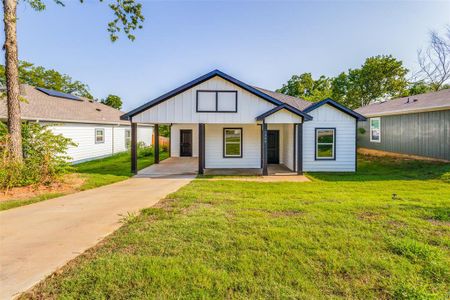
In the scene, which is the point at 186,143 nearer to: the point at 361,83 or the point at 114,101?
the point at 361,83

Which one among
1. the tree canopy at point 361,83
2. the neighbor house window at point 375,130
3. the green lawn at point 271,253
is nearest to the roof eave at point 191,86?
the green lawn at point 271,253

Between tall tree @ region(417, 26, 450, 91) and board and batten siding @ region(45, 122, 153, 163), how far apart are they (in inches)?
1344

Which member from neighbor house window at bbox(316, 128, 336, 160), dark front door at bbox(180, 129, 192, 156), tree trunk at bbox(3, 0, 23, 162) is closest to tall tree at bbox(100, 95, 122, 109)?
dark front door at bbox(180, 129, 192, 156)

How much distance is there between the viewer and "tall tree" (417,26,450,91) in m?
27.4

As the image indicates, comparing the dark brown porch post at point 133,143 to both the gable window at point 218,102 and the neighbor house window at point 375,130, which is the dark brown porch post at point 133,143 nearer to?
the gable window at point 218,102

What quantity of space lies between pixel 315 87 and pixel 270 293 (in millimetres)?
44998

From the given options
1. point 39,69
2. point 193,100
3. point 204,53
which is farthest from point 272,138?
point 39,69

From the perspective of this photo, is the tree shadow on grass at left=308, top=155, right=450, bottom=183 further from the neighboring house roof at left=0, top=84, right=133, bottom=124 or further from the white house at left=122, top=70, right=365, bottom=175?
the neighboring house roof at left=0, top=84, right=133, bottom=124

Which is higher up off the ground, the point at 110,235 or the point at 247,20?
the point at 247,20

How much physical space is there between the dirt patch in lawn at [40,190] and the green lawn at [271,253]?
407 centimetres

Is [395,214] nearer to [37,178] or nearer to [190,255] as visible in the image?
[190,255]

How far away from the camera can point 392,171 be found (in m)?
12.2

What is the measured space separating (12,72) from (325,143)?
43.7ft

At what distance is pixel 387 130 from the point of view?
17.6 m
